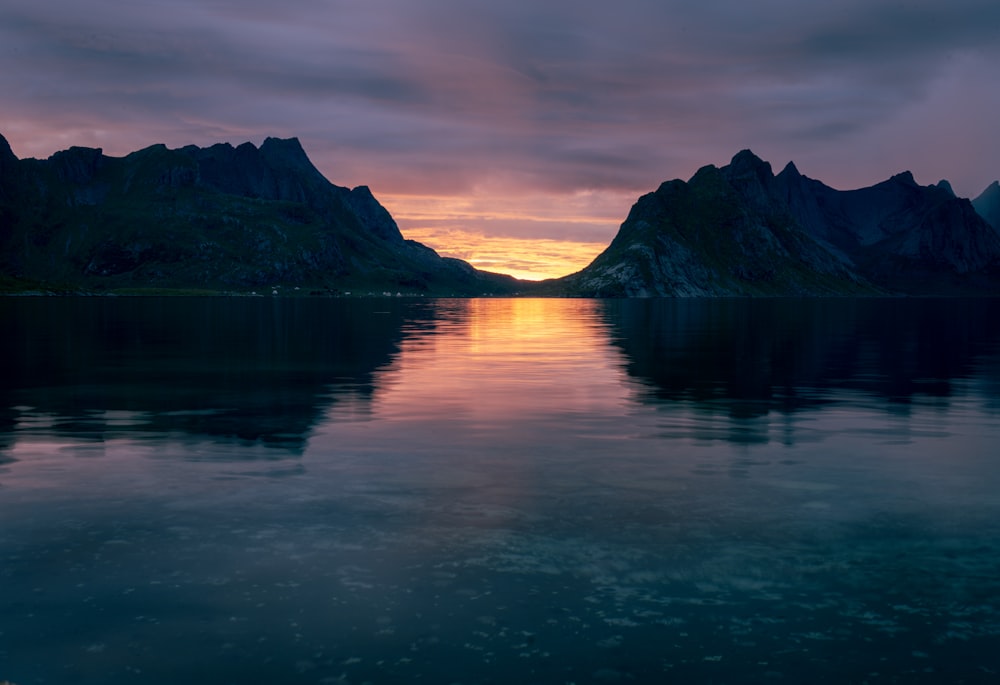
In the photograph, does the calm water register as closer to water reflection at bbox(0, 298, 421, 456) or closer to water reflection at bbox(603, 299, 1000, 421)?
water reflection at bbox(0, 298, 421, 456)

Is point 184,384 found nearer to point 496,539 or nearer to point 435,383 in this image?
point 435,383

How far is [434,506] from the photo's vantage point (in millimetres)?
21922

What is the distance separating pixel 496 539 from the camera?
61.9ft

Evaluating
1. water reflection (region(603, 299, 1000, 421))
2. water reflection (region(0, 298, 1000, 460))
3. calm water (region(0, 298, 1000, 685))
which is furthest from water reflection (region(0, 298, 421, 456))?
water reflection (region(603, 299, 1000, 421))

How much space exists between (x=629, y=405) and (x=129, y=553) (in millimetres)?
29048

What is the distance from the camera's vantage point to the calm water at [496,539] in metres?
13.1

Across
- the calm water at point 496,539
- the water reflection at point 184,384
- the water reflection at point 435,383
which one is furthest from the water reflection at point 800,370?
the water reflection at point 184,384

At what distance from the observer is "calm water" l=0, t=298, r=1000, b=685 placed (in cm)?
1309

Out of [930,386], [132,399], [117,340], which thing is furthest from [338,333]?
[930,386]

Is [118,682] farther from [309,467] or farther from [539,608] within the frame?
[309,467]

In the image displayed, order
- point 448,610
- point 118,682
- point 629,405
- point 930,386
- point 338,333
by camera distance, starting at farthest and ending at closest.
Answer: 1. point 338,333
2. point 930,386
3. point 629,405
4. point 448,610
5. point 118,682

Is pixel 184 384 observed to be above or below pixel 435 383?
above

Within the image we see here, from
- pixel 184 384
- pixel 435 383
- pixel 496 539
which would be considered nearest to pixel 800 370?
pixel 435 383

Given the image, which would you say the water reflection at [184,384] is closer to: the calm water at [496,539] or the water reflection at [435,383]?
the water reflection at [435,383]
